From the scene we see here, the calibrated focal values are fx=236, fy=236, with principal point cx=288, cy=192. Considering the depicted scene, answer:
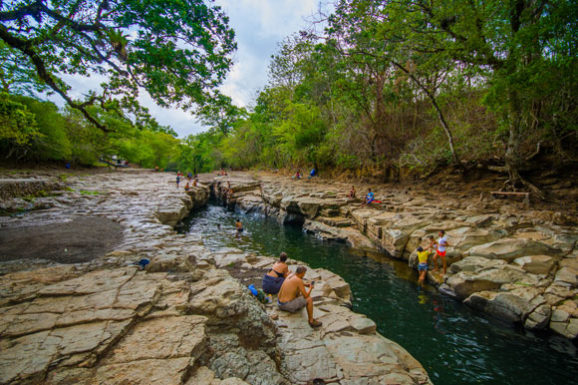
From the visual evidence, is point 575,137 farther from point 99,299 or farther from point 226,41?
point 99,299

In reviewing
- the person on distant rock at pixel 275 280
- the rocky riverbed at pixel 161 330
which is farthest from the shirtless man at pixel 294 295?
the person on distant rock at pixel 275 280

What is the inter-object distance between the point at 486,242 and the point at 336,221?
24.7 feet

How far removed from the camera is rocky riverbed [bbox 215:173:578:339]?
628 centimetres

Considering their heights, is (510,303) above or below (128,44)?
below

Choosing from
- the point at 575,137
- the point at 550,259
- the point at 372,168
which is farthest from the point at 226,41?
the point at 372,168

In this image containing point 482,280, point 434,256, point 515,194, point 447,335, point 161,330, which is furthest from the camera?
point 515,194

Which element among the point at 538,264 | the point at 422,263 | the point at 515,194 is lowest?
the point at 422,263

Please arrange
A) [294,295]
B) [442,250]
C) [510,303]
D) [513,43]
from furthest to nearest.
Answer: [442,250] < [513,43] < [510,303] < [294,295]

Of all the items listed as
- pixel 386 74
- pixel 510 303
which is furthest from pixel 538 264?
pixel 386 74

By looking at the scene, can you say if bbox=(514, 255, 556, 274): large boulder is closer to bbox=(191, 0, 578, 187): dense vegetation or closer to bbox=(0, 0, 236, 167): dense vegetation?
bbox=(191, 0, 578, 187): dense vegetation

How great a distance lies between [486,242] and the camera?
863 cm

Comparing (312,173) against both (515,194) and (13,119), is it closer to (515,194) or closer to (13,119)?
(515,194)

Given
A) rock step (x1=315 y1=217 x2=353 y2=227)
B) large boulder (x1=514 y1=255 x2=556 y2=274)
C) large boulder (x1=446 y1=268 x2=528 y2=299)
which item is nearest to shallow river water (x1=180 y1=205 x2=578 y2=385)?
large boulder (x1=446 y1=268 x2=528 y2=299)

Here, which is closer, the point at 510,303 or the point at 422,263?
the point at 510,303
